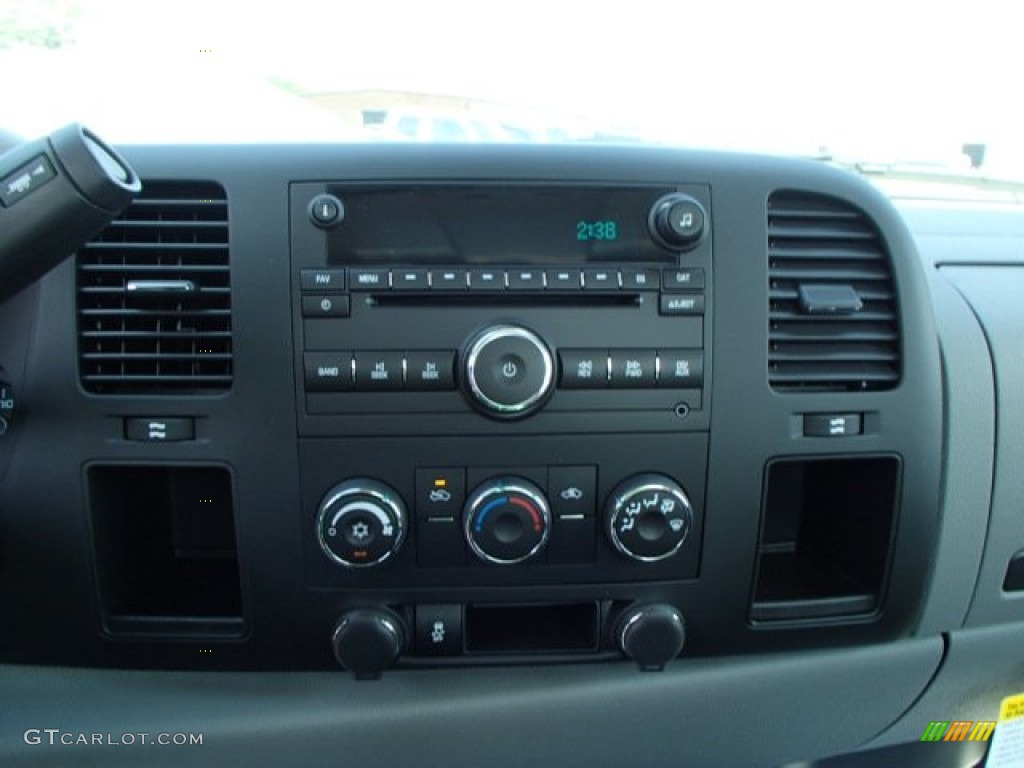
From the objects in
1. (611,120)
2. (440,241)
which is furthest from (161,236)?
(611,120)

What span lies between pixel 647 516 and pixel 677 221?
44cm

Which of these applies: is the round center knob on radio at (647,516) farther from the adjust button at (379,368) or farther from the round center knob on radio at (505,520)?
the adjust button at (379,368)

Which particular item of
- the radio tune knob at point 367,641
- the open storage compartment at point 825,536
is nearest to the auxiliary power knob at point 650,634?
the open storage compartment at point 825,536

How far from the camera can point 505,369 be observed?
1.13 m

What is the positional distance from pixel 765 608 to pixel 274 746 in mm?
828

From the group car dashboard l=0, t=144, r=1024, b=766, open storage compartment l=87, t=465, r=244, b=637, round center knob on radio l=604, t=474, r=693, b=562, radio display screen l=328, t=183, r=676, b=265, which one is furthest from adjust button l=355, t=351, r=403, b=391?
round center knob on radio l=604, t=474, r=693, b=562

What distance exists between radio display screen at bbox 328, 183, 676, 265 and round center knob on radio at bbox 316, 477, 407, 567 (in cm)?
34

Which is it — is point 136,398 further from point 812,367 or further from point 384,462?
point 812,367

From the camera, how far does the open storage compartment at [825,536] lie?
1321 millimetres

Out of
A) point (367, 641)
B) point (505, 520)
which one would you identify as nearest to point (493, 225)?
point (505, 520)

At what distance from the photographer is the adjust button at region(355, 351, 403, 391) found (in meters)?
1.15

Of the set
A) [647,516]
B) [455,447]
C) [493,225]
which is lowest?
[647,516]

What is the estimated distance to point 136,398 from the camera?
3.83 feet

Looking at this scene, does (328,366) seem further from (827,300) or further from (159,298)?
(827,300)
